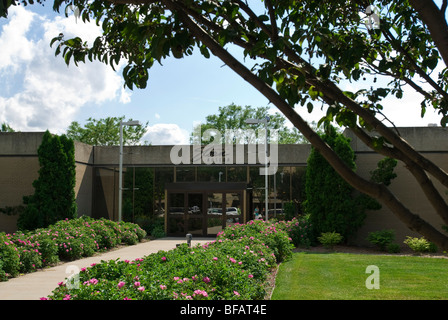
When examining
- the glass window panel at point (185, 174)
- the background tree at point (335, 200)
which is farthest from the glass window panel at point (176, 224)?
the background tree at point (335, 200)

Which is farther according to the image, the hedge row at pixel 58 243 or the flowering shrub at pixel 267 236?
the flowering shrub at pixel 267 236

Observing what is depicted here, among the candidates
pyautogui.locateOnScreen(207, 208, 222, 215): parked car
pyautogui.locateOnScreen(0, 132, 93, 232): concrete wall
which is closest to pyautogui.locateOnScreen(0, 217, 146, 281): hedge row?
pyautogui.locateOnScreen(207, 208, 222, 215): parked car

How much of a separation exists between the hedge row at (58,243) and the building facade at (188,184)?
3.46m

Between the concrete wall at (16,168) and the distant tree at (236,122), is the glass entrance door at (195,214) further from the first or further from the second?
the distant tree at (236,122)

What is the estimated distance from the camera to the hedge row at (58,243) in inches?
439

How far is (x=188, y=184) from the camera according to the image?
22.9m

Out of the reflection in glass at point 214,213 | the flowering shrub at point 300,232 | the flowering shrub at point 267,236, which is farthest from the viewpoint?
the reflection in glass at point 214,213

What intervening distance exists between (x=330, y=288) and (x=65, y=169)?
568 inches

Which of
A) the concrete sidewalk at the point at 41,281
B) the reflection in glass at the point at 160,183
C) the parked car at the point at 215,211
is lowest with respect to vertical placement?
the concrete sidewalk at the point at 41,281

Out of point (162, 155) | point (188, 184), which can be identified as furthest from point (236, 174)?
point (162, 155)

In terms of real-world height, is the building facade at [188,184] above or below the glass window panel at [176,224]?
above
